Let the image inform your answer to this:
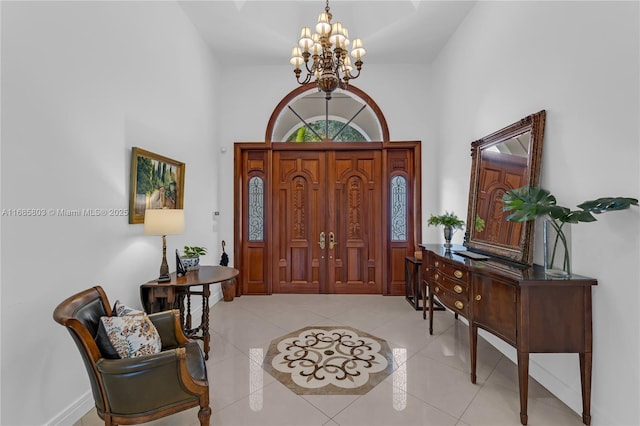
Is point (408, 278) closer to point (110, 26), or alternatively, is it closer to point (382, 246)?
point (382, 246)

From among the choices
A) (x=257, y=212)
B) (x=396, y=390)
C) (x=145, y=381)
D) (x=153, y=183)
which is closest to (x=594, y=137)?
(x=396, y=390)

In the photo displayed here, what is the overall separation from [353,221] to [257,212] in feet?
5.44

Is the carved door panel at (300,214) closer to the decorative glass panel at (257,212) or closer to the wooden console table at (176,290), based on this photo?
the decorative glass panel at (257,212)

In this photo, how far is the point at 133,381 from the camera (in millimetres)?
1631

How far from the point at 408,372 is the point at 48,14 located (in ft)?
12.6

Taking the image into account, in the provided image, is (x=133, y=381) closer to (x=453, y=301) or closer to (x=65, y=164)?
(x=65, y=164)

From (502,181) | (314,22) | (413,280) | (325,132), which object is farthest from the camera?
(325,132)

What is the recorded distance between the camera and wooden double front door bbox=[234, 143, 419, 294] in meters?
4.93

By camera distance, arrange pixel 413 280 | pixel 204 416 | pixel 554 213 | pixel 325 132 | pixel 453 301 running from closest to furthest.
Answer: pixel 204 416, pixel 554 213, pixel 453 301, pixel 413 280, pixel 325 132

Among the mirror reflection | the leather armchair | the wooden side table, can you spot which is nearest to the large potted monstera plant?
the mirror reflection

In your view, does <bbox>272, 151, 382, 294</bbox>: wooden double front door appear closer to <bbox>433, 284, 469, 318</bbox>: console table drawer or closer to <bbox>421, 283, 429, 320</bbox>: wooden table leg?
<bbox>421, 283, 429, 320</bbox>: wooden table leg

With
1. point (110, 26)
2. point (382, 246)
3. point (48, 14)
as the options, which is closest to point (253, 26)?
point (110, 26)

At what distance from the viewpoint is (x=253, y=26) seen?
12.9 feet

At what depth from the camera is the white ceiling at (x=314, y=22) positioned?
3646mm
